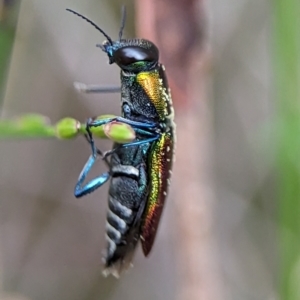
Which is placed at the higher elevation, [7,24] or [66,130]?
[7,24]

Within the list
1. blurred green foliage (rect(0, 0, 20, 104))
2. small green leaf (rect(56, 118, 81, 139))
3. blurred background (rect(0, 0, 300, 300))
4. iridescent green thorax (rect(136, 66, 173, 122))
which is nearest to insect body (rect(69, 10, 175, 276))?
iridescent green thorax (rect(136, 66, 173, 122))

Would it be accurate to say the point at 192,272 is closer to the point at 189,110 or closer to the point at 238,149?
the point at 189,110

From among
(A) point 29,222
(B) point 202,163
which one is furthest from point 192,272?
(A) point 29,222

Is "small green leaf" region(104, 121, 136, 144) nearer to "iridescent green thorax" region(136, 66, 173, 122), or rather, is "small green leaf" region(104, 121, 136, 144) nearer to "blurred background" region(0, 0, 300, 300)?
"iridescent green thorax" region(136, 66, 173, 122)

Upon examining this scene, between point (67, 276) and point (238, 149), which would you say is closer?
point (67, 276)

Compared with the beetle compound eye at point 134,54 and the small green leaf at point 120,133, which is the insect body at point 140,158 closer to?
the beetle compound eye at point 134,54

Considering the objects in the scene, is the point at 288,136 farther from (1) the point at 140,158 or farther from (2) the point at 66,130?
(2) the point at 66,130

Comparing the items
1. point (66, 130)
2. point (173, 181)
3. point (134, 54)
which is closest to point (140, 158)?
point (134, 54)

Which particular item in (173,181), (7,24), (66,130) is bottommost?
(173,181)
